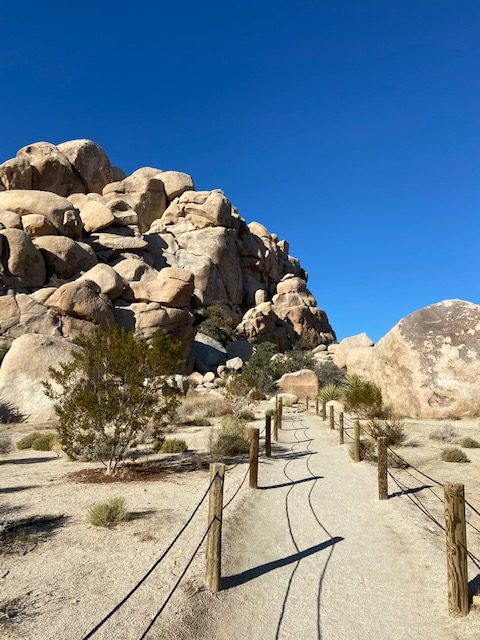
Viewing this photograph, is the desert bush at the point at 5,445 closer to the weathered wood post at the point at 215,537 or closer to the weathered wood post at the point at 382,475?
the weathered wood post at the point at 215,537

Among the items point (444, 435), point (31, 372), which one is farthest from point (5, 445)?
point (444, 435)

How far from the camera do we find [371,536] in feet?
23.1

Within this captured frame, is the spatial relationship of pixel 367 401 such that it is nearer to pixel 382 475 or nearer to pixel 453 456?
pixel 453 456

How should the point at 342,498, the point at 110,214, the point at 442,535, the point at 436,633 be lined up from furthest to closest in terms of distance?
the point at 110,214
the point at 342,498
the point at 442,535
the point at 436,633

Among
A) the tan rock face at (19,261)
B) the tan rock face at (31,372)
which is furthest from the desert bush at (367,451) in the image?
the tan rock face at (19,261)

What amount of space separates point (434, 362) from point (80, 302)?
2332 cm

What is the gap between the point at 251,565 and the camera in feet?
19.2

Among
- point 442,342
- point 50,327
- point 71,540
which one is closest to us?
point 71,540

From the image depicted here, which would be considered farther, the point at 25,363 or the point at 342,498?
the point at 25,363

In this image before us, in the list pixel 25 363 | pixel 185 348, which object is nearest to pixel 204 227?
pixel 185 348

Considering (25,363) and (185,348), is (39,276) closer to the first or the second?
(185,348)

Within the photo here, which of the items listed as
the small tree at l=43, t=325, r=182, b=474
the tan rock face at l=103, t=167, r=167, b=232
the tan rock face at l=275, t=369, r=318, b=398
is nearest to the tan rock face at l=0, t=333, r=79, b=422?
the small tree at l=43, t=325, r=182, b=474

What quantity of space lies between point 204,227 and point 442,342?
40438mm

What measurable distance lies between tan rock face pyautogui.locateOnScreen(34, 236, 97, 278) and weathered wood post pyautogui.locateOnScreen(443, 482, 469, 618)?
124ft
